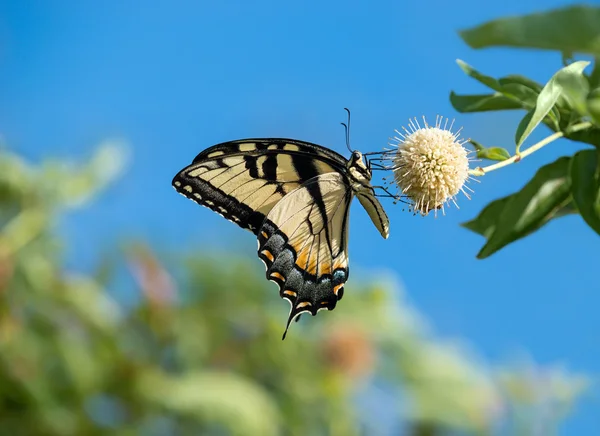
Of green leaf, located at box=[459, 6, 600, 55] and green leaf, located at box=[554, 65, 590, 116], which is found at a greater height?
green leaf, located at box=[459, 6, 600, 55]

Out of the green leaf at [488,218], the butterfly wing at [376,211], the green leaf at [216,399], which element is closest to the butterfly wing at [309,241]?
the butterfly wing at [376,211]

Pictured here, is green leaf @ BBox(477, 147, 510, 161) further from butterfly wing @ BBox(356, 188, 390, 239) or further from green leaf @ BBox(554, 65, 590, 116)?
butterfly wing @ BBox(356, 188, 390, 239)

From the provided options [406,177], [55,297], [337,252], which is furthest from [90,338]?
[406,177]

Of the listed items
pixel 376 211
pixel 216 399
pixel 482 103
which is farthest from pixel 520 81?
pixel 216 399

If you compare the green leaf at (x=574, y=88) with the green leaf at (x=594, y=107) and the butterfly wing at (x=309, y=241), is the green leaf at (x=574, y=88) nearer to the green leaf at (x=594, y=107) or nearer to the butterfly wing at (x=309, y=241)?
the green leaf at (x=594, y=107)

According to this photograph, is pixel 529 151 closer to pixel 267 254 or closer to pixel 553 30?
pixel 553 30

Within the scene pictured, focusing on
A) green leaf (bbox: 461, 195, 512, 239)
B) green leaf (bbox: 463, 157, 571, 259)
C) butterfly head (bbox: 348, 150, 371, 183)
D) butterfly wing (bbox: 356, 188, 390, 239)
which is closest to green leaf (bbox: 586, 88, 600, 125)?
green leaf (bbox: 463, 157, 571, 259)
